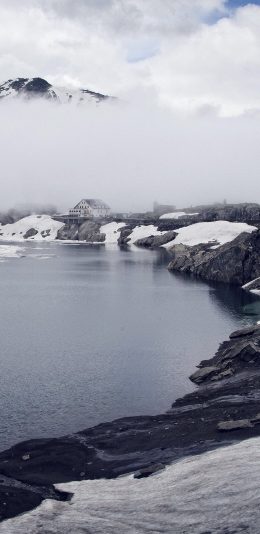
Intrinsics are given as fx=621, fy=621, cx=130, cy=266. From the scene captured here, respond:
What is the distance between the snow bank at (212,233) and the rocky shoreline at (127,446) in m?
105

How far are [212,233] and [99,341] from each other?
350ft

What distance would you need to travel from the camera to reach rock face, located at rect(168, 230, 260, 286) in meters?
107

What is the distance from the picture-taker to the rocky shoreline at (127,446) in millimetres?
29389

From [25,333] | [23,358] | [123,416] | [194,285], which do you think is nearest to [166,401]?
[123,416]

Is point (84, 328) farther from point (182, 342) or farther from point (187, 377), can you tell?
point (187, 377)

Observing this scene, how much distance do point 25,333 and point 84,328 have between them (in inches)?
246

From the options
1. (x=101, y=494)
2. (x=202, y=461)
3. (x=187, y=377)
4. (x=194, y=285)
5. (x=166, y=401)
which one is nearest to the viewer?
(x=101, y=494)

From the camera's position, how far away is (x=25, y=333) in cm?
6066

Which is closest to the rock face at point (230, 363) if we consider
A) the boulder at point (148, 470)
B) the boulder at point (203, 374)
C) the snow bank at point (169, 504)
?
the boulder at point (203, 374)

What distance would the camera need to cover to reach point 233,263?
109438 mm

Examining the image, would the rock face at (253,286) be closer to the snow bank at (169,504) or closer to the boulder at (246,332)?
the boulder at (246,332)

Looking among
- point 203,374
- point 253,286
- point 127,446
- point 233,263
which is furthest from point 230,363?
point 233,263

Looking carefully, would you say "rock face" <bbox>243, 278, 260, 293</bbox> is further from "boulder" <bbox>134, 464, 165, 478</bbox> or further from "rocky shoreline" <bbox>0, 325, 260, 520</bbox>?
"boulder" <bbox>134, 464, 165, 478</bbox>

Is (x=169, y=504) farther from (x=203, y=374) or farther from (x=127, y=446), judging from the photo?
(x=203, y=374)
